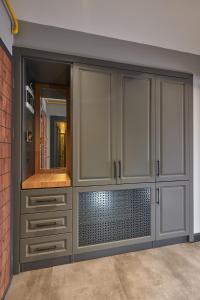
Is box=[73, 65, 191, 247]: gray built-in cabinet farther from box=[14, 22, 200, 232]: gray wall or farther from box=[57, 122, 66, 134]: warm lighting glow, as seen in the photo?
box=[57, 122, 66, 134]: warm lighting glow

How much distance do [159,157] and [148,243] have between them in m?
1.13

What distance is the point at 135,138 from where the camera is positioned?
2412mm

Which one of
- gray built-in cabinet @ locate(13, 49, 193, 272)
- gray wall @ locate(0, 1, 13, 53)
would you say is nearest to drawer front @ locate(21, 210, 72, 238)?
gray built-in cabinet @ locate(13, 49, 193, 272)

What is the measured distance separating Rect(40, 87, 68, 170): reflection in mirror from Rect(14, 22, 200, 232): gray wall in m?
0.76

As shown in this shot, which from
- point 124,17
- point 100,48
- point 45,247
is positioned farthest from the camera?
point 100,48

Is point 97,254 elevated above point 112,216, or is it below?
below

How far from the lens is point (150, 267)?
2084 millimetres

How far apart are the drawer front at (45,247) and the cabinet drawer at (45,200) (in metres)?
0.31

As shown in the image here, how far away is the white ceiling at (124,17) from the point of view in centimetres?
166

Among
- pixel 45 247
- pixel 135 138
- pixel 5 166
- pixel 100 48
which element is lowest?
pixel 45 247

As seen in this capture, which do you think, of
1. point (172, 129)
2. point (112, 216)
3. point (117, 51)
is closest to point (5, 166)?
point (112, 216)

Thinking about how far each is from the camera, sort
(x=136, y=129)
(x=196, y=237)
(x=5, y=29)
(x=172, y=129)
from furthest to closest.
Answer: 1. (x=196, y=237)
2. (x=172, y=129)
3. (x=136, y=129)
4. (x=5, y=29)

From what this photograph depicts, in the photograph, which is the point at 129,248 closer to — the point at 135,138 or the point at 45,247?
the point at 45,247

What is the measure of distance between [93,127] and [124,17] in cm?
113
